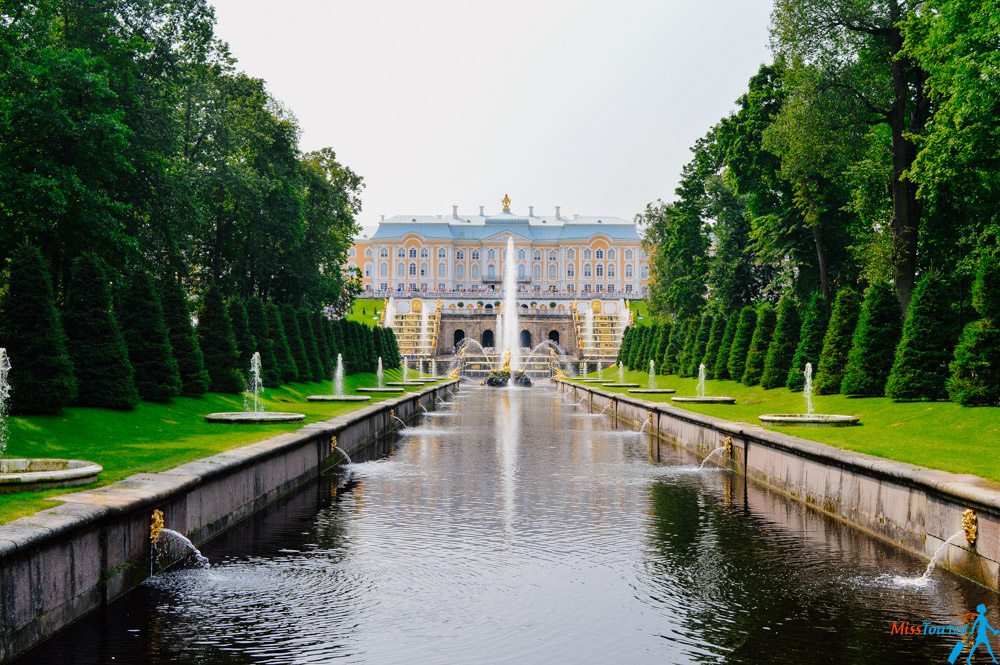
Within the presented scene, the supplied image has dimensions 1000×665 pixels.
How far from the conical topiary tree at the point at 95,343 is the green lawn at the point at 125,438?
0.36 meters

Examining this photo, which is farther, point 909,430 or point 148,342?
point 148,342

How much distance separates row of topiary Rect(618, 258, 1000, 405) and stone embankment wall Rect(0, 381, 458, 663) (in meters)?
12.2

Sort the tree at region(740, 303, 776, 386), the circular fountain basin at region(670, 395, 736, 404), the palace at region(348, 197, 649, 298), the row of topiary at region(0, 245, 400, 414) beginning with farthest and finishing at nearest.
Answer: the palace at region(348, 197, 649, 298), the tree at region(740, 303, 776, 386), the circular fountain basin at region(670, 395, 736, 404), the row of topiary at region(0, 245, 400, 414)

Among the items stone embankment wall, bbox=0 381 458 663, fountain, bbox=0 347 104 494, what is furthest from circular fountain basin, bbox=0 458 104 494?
stone embankment wall, bbox=0 381 458 663

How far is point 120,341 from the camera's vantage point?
679 inches

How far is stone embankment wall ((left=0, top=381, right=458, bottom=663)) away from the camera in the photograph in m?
5.55

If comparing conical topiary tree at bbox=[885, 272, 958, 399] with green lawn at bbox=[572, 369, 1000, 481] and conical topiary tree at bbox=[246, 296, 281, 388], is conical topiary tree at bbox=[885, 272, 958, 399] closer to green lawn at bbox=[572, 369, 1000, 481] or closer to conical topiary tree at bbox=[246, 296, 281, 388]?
green lawn at bbox=[572, 369, 1000, 481]

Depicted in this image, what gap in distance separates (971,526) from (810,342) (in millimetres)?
19825

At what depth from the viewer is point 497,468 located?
49.8 ft

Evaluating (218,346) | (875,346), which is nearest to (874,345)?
(875,346)

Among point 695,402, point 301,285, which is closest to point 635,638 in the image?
point 695,402

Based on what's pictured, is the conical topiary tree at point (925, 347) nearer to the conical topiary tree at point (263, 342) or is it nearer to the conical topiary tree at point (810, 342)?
the conical topiary tree at point (810, 342)

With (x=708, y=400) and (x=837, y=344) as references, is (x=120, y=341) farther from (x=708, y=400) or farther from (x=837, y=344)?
(x=837, y=344)

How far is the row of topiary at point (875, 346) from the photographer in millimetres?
16938
